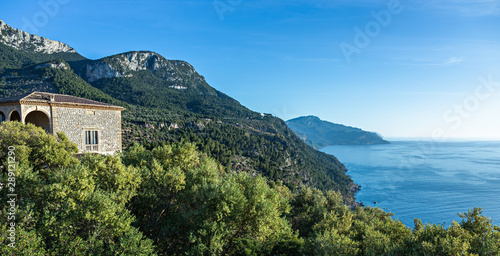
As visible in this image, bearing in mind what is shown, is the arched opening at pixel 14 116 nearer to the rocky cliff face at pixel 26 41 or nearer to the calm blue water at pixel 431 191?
the calm blue water at pixel 431 191

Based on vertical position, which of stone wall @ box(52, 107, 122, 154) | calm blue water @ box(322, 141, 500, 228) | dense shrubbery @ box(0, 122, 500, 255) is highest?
stone wall @ box(52, 107, 122, 154)

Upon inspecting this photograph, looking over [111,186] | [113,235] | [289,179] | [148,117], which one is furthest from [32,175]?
[289,179]

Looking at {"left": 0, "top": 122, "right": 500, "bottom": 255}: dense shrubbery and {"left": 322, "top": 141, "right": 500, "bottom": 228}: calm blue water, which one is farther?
{"left": 322, "top": 141, "right": 500, "bottom": 228}: calm blue water

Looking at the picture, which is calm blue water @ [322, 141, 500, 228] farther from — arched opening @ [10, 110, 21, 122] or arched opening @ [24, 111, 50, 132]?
arched opening @ [10, 110, 21, 122]

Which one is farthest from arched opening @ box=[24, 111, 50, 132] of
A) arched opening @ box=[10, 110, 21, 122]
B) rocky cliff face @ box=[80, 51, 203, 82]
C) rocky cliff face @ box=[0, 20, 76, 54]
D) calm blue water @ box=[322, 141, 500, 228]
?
rocky cliff face @ box=[0, 20, 76, 54]

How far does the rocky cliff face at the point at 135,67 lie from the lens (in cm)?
11050

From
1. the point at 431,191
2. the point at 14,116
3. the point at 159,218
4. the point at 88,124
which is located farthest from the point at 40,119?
the point at 431,191

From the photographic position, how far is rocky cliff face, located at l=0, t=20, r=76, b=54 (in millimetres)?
102938

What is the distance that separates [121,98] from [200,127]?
3564cm

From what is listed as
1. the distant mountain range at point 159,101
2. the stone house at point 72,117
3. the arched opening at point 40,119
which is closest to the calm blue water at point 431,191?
the distant mountain range at point 159,101

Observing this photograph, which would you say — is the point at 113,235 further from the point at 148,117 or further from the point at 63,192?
the point at 148,117

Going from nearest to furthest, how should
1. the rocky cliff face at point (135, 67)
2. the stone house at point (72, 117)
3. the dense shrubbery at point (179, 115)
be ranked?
the stone house at point (72, 117) < the dense shrubbery at point (179, 115) < the rocky cliff face at point (135, 67)

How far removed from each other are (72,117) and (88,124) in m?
1.52

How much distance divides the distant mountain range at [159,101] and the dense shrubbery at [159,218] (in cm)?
4058
